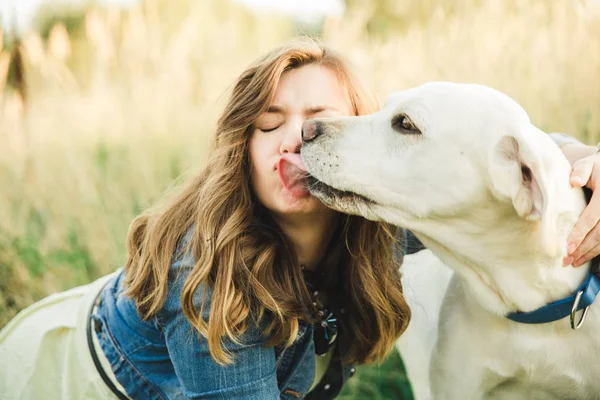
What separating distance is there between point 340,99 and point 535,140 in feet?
2.62

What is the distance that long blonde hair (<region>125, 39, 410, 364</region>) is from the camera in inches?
83.8

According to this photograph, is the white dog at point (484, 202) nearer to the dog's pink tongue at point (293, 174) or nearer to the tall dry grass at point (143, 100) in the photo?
the dog's pink tongue at point (293, 174)

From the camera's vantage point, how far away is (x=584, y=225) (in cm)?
195

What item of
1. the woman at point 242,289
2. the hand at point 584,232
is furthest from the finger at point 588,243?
the woman at point 242,289

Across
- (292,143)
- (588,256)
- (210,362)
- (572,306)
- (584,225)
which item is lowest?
(210,362)

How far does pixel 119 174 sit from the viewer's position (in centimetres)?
421

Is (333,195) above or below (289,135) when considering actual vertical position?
below

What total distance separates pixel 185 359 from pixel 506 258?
1.06 metres

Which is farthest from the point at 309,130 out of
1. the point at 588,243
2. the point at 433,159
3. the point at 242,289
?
the point at 588,243

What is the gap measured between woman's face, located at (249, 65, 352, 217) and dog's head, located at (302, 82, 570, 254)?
9cm

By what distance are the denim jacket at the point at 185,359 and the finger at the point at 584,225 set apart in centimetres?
90

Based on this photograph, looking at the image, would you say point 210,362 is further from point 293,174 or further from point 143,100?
point 143,100

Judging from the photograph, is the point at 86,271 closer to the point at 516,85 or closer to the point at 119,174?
the point at 119,174

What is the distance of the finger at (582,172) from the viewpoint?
1.96m
